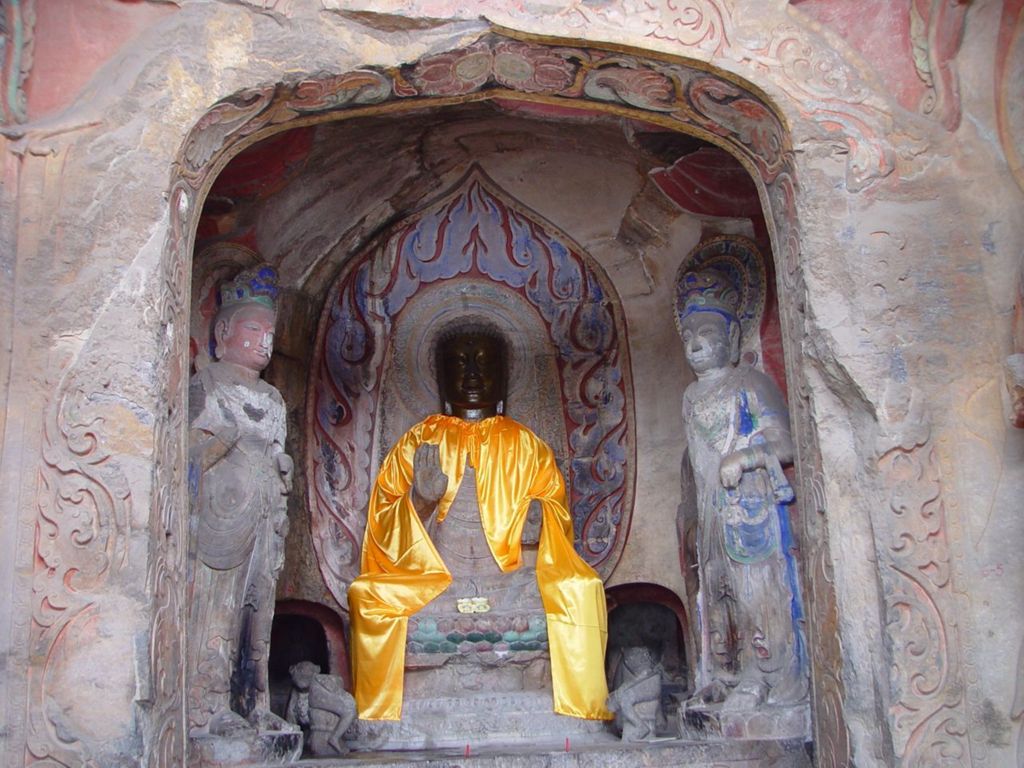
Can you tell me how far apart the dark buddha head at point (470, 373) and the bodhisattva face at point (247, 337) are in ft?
5.13

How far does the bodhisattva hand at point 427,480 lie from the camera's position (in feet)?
24.1

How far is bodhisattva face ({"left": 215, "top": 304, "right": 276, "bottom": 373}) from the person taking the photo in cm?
653

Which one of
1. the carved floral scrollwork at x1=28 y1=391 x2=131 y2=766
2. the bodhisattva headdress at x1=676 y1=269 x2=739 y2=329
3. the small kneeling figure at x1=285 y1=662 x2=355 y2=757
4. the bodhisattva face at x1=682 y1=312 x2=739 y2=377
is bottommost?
the small kneeling figure at x1=285 y1=662 x2=355 y2=757

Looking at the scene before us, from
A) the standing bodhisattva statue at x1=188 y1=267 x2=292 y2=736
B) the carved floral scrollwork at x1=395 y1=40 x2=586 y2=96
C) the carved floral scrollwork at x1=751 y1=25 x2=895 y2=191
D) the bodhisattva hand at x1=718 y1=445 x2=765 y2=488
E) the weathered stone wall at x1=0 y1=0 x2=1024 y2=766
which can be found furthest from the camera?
the bodhisattva hand at x1=718 y1=445 x2=765 y2=488

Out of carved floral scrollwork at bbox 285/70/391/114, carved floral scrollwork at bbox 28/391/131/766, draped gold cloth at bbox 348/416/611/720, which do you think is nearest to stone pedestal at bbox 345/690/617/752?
draped gold cloth at bbox 348/416/611/720

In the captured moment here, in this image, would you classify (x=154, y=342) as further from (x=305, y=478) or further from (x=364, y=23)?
(x=305, y=478)

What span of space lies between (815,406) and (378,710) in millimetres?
2806

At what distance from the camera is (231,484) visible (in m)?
6.16

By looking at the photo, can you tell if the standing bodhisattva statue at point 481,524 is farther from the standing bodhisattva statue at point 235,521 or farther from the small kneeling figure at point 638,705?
the standing bodhisattva statue at point 235,521

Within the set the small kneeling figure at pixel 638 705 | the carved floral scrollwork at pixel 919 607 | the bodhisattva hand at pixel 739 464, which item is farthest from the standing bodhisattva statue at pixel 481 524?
the carved floral scrollwork at pixel 919 607

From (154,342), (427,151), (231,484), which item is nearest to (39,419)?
(154,342)

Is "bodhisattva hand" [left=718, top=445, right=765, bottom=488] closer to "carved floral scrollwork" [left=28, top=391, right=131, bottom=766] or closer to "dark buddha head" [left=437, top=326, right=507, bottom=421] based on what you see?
"dark buddha head" [left=437, top=326, right=507, bottom=421]

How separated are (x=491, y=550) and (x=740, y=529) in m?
1.65

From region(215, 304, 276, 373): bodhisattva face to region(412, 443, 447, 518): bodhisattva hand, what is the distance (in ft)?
4.16
